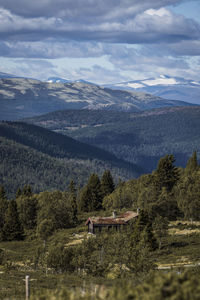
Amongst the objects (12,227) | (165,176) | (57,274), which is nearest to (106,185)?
(165,176)

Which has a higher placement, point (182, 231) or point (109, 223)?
point (109, 223)

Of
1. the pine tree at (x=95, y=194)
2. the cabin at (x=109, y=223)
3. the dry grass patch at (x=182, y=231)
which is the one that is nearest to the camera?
the dry grass patch at (x=182, y=231)

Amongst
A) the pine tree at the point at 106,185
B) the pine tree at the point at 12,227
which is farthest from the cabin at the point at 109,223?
the pine tree at the point at 106,185

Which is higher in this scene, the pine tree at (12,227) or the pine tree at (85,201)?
the pine tree at (85,201)

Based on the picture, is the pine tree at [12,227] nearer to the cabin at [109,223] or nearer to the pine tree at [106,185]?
the cabin at [109,223]

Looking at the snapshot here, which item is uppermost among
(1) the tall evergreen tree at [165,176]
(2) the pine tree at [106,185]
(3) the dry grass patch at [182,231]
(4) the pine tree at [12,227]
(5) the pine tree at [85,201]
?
(1) the tall evergreen tree at [165,176]

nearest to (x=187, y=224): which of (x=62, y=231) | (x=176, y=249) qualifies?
(x=176, y=249)

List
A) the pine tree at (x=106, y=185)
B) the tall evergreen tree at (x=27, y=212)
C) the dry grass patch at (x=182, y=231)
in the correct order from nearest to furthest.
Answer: the dry grass patch at (x=182, y=231)
the tall evergreen tree at (x=27, y=212)
the pine tree at (x=106, y=185)

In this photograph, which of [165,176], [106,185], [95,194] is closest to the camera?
[165,176]

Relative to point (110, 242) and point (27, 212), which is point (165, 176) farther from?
point (110, 242)

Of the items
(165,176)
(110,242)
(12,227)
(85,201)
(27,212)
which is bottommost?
(12,227)

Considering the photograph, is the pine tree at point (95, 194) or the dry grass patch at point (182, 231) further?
the pine tree at point (95, 194)

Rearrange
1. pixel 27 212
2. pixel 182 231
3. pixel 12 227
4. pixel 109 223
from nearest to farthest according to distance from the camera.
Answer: pixel 182 231 → pixel 109 223 → pixel 12 227 → pixel 27 212

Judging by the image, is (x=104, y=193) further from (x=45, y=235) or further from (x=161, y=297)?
(x=161, y=297)
